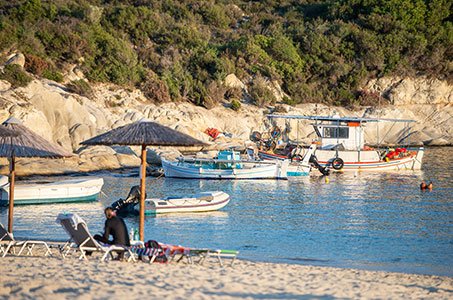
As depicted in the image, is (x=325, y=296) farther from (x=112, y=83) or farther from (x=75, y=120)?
(x=112, y=83)

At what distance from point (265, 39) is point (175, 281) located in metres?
55.6

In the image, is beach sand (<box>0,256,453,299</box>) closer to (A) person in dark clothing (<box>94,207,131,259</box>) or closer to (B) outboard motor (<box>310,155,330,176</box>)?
(A) person in dark clothing (<box>94,207,131,259</box>)

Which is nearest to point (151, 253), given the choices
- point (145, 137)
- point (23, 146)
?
point (145, 137)

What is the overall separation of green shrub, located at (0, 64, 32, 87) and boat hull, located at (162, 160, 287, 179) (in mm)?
12251

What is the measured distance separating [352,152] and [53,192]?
69.7 feet

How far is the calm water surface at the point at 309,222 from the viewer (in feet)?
Result: 62.5

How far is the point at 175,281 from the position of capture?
12.1 meters

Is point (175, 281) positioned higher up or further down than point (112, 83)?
further down

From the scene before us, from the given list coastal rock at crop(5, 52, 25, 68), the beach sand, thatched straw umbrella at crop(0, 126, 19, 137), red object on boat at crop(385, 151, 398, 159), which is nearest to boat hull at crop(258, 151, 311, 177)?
red object on boat at crop(385, 151, 398, 159)

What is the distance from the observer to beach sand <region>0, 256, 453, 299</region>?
1104cm

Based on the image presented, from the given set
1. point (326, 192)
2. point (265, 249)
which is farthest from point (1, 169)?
point (265, 249)

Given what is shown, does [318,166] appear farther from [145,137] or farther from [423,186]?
[145,137]

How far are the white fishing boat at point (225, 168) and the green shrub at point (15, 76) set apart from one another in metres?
12.2

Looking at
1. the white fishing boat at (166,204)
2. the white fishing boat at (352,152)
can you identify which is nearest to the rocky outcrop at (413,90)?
the white fishing boat at (352,152)
